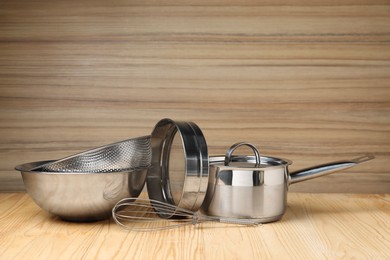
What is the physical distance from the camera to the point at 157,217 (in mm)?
1067

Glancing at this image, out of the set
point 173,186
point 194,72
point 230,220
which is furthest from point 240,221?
point 194,72

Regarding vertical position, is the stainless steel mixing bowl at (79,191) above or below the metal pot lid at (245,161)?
below

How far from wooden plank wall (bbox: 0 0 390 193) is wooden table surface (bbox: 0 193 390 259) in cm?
23

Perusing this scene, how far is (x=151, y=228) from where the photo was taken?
38.5 inches

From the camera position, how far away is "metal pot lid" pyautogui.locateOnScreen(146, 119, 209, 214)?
0.98m

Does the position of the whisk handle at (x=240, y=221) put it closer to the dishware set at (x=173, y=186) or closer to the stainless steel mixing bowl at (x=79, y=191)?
the dishware set at (x=173, y=186)

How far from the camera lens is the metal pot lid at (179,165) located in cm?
98

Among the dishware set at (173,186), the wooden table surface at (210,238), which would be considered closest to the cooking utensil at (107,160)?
the dishware set at (173,186)

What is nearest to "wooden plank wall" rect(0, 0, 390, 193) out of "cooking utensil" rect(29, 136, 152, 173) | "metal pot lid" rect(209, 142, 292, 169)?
"metal pot lid" rect(209, 142, 292, 169)

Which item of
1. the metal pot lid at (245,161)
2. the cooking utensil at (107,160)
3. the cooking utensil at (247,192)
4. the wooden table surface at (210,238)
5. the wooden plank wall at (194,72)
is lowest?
the wooden table surface at (210,238)

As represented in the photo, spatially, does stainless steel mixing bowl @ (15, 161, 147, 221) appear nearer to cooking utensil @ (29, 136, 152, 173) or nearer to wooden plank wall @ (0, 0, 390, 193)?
cooking utensil @ (29, 136, 152, 173)

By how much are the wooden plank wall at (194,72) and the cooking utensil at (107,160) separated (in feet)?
0.84

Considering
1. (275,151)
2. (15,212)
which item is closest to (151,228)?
(15,212)

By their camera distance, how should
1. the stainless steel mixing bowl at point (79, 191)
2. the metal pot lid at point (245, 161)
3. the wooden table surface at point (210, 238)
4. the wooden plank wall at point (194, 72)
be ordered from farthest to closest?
the wooden plank wall at point (194, 72)
the metal pot lid at point (245, 161)
the stainless steel mixing bowl at point (79, 191)
the wooden table surface at point (210, 238)
